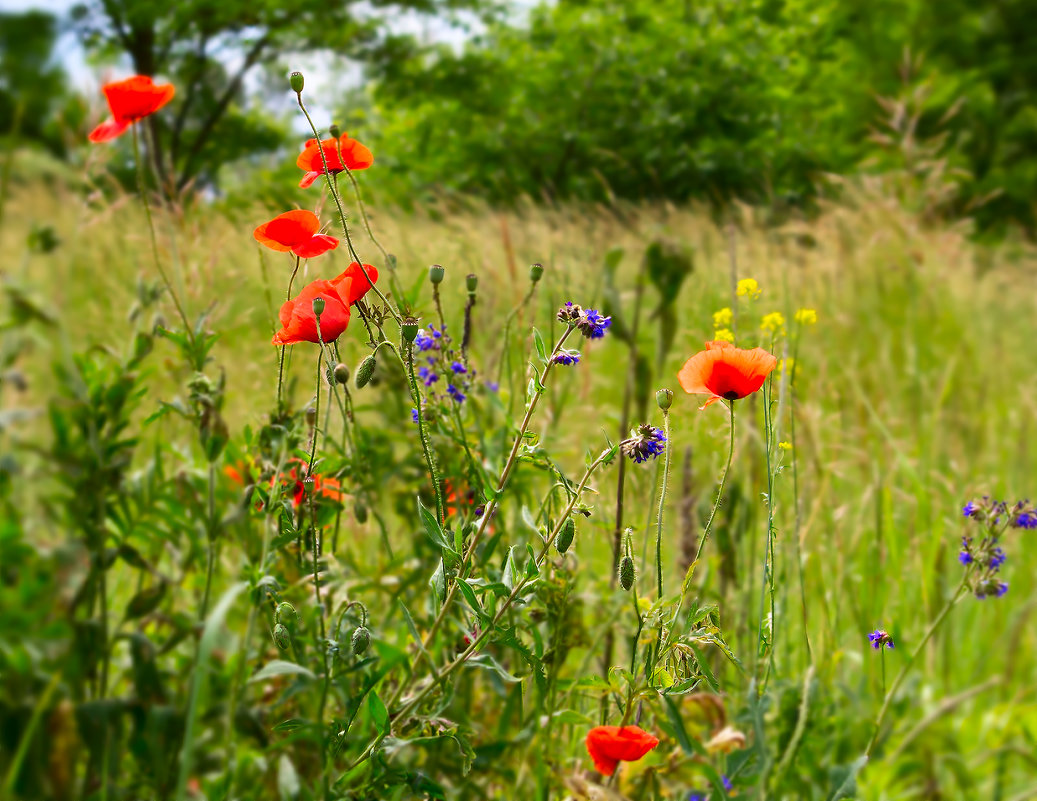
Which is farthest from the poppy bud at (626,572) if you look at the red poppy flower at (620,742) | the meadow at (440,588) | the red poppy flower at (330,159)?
the red poppy flower at (330,159)

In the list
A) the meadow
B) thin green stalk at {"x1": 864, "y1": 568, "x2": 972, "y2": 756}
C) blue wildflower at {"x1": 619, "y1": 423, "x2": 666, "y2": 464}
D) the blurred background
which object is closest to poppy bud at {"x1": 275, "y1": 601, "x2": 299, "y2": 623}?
the meadow

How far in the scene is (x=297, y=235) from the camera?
0.67 metres

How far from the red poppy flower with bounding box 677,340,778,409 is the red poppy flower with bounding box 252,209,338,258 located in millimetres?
301

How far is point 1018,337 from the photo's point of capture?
149 inches

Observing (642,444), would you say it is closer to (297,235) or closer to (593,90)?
(297,235)

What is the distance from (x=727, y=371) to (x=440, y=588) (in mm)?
279

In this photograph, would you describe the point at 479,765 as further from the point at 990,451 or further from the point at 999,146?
the point at 999,146

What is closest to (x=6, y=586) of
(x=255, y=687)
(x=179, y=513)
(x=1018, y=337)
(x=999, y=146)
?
(x=179, y=513)

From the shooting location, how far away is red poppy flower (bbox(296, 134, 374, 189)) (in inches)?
28.4

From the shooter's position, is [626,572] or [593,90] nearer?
[626,572]

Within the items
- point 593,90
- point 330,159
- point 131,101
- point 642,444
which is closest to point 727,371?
point 642,444

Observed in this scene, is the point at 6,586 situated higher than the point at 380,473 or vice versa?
the point at 6,586

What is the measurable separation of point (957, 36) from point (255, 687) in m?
14.6

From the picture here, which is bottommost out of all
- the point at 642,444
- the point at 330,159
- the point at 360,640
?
the point at 360,640
